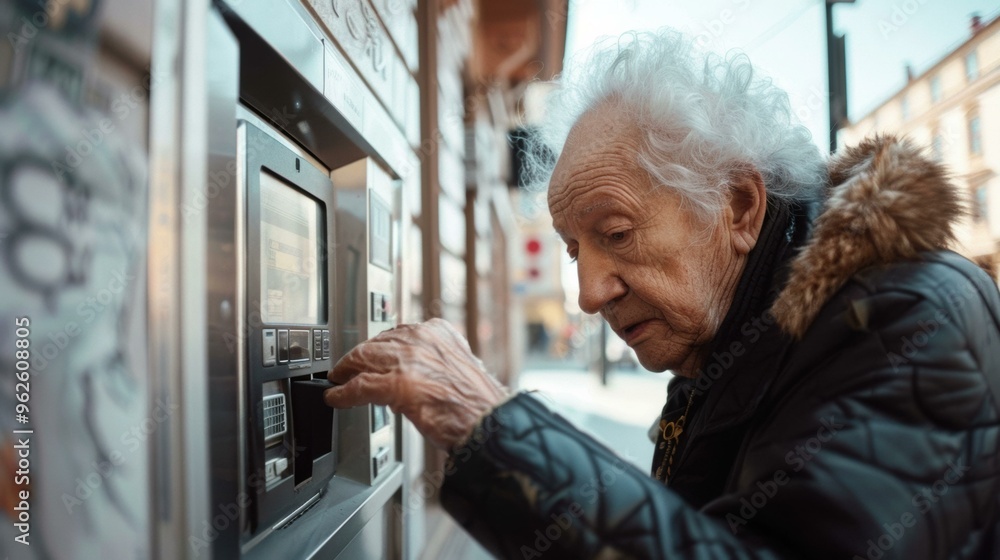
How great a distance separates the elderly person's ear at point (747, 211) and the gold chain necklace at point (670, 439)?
33cm

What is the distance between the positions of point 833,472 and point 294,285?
3.00 feet

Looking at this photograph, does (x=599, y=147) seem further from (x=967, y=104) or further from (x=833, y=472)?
(x=967, y=104)

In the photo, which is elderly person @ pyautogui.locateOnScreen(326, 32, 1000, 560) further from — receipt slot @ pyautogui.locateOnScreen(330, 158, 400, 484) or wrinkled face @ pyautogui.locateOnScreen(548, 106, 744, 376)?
receipt slot @ pyautogui.locateOnScreen(330, 158, 400, 484)

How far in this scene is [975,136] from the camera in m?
2.26

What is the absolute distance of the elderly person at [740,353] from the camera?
2.48 feet

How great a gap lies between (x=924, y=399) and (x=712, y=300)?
1.51 feet

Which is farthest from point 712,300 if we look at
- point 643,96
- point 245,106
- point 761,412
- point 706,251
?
point 245,106

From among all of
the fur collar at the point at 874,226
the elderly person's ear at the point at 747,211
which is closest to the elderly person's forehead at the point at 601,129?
the elderly person's ear at the point at 747,211

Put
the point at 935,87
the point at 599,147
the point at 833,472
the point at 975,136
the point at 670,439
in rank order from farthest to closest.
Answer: the point at 935,87
the point at 975,136
the point at 670,439
the point at 599,147
the point at 833,472

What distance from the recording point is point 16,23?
65cm

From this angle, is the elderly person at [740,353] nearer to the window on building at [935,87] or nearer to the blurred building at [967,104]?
the blurred building at [967,104]

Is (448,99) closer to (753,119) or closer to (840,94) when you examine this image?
(840,94)

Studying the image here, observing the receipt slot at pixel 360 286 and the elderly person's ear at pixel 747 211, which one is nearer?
the elderly person's ear at pixel 747 211

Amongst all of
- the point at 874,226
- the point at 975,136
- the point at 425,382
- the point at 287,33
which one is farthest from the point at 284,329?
the point at 975,136
